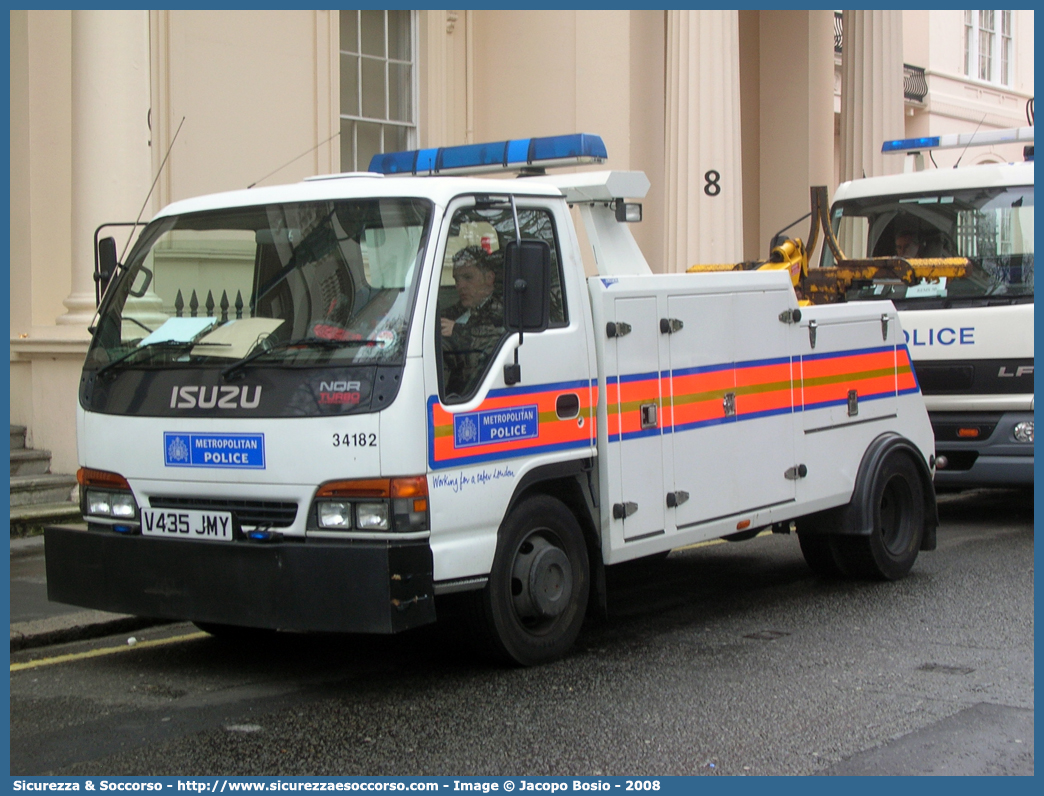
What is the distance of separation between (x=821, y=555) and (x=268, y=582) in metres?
4.27

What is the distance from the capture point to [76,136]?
10758 mm

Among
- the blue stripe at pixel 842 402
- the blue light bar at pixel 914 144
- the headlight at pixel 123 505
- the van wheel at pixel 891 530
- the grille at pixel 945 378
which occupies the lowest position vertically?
the van wheel at pixel 891 530

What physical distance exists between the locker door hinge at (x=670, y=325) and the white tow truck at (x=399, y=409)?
0.08ft

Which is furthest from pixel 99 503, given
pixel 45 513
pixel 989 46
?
pixel 989 46

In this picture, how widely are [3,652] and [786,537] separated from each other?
634cm

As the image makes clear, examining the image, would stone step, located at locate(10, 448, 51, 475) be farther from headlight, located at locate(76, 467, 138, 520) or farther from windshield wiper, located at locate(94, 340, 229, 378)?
windshield wiper, located at locate(94, 340, 229, 378)

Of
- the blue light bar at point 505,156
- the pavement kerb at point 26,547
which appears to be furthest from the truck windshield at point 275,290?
the pavement kerb at point 26,547

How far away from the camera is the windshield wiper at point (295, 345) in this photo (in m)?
5.59

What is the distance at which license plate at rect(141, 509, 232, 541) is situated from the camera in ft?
18.9

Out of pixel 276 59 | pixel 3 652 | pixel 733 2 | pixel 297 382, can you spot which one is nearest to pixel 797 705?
pixel 297 382

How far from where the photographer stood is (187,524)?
5832 mm

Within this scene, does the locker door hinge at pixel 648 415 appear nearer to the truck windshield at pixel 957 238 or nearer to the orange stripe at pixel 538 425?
the orange stripe at pixel 538 425

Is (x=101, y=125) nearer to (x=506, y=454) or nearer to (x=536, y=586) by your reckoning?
(x=506, y=454)

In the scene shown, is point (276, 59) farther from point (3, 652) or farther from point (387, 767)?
point (387, 767)
